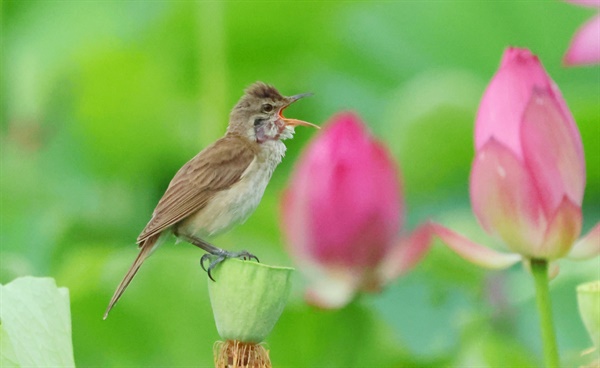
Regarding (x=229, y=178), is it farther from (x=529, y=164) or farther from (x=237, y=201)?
(x=529, y=164)

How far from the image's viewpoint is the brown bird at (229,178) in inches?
23.2

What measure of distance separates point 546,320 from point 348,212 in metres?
0.29

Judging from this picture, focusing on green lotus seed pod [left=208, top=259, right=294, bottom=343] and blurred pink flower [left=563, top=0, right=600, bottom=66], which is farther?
blurred pink flower [left=563, top=0, right=600, bottom=66]

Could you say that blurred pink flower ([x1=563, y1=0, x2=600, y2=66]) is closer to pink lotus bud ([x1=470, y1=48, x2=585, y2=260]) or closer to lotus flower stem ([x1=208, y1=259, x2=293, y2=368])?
pink lotus bud ([x1=470, y1=48, x2=585, y2=260])

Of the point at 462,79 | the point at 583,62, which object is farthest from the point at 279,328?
the point at 462,79

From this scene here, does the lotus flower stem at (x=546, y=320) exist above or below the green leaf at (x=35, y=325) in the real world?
below

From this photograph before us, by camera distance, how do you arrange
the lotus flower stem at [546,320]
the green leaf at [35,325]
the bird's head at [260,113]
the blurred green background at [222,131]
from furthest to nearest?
the blurred green background at [222,131], the bird's head at [260,113], the green leaf at [35,325], the lotus flower stem at [546,320]

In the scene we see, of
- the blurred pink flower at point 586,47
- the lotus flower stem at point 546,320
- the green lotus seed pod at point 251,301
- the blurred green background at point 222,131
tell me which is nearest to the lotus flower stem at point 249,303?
the green lotus seed pod at point 251,301

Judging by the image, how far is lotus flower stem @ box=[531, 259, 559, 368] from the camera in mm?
407

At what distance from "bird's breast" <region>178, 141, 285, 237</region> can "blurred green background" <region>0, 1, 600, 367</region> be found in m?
0.17

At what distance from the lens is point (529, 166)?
466 mm

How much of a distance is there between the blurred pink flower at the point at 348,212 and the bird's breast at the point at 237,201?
0.22 feet

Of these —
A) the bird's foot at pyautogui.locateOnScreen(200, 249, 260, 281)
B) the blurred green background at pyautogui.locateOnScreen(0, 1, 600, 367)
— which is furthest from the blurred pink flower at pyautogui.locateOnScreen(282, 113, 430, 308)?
the bird's foot at pyautogui.locateOnScreen(200, 249, 260, 281)

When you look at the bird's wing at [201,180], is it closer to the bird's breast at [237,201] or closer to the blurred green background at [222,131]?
the bird's breast at [237,201]
